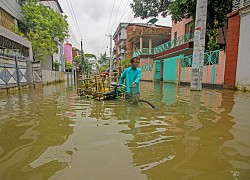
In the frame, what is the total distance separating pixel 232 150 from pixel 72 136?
2.37 m

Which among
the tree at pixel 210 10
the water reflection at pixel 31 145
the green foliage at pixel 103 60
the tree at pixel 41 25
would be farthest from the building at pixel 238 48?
the green foliage at pixel 103 60

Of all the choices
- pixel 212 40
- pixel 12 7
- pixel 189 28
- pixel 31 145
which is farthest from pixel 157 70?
pixel 31 145

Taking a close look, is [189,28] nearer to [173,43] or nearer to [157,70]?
[173,43]

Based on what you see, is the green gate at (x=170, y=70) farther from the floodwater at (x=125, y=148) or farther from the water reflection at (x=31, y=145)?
the water reflection at (x=31, y=145)

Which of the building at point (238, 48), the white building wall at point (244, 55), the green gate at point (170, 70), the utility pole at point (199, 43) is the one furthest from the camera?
the green gate at point (170, 70)

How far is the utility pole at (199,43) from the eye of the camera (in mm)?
9353

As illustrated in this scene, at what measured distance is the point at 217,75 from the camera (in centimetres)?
1156

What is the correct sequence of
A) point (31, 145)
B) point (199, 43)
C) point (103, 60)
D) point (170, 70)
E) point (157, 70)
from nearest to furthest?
point (31, 145) < point (199, 43) < point (170, 70) < point (157, 70) < point (103, 60)

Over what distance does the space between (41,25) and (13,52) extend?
767cm

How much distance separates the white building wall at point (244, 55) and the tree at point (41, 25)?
17.1 m

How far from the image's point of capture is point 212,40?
13.7 meters

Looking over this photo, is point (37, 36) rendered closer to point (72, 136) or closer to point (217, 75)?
point (217, 75)

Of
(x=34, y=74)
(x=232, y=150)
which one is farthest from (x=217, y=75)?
(x=34, y=74)

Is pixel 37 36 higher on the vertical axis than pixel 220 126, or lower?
higher
